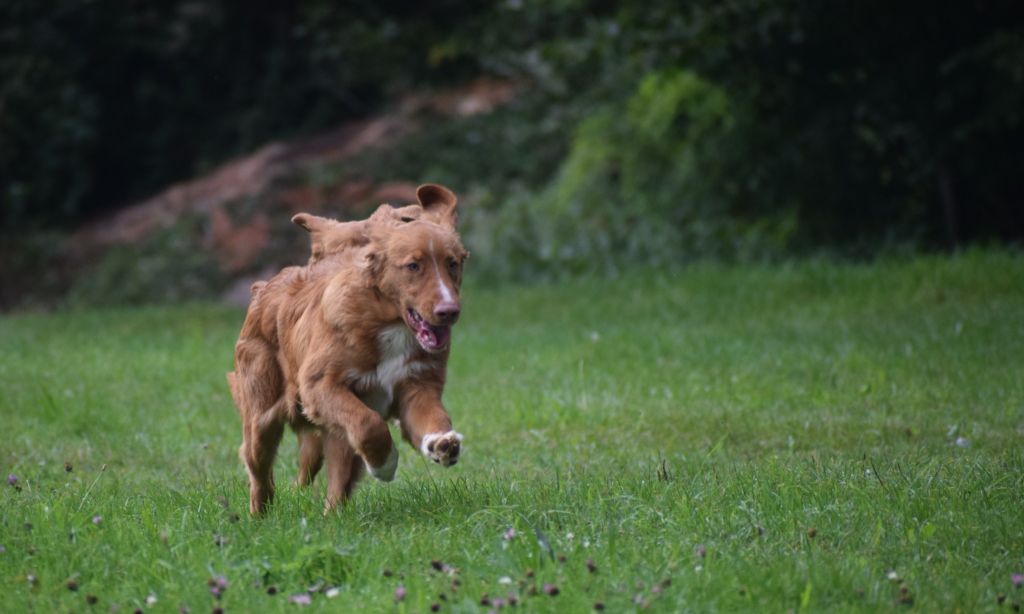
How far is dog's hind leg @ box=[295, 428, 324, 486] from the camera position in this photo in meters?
6.82

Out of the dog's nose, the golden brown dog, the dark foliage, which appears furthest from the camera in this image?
the dark foliage

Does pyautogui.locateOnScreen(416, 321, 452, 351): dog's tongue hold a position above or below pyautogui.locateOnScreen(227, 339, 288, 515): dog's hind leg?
above

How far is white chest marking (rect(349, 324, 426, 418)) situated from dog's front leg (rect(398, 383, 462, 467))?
0.21 ft

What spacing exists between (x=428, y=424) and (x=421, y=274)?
2.00 feet

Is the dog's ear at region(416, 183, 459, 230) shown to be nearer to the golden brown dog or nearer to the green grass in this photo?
the golden brown dog

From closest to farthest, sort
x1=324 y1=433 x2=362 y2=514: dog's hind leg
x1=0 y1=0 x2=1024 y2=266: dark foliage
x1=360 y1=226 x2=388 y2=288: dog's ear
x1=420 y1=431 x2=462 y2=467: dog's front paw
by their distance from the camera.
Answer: x1=420 y1=431 x2=462 y2=467: dog's front paw → x1=360 y1=226 x2=388 y2=288: dog's ear → x1=324 y1=433 x2=362 y2=514: dog's hind leg → x1=0 y1=0 x2=1024 y2=266: dark foliage

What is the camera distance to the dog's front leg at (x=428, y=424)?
18.4 feet

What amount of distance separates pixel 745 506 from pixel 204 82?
789 inches

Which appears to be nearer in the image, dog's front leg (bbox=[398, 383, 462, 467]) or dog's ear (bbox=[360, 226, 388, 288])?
dog's front leg (bbox=[398, 383, 462, 467])

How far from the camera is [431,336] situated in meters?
5.90

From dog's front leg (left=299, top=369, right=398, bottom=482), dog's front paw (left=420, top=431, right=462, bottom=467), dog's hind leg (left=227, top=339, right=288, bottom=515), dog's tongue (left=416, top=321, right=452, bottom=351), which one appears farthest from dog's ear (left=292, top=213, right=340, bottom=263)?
dog's front paw (left=420, top=431, right=462, bottom=467)

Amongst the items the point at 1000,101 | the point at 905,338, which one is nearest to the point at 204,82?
the point at 1000,101

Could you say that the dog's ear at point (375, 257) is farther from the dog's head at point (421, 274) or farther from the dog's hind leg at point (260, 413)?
the dog's hind leg at point (260, 413)

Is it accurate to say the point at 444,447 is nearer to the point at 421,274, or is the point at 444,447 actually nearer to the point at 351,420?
the point at 351,420
